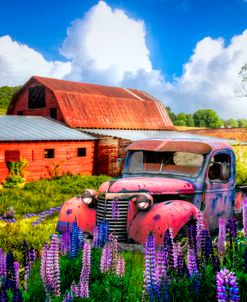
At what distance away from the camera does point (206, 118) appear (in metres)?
104

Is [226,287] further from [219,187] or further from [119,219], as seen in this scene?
[219,187]

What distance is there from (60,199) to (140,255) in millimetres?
11031

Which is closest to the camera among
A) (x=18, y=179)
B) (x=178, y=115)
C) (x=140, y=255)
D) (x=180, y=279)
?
(x=180, y=279)

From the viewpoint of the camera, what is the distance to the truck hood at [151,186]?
707cm

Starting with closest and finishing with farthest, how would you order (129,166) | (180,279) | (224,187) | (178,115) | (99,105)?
(180,279)
(224,187)
(129,166)
(99,105)
(178,115)

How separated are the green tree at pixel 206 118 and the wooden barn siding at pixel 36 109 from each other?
71301 mm

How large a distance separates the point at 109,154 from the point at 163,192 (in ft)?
65.6

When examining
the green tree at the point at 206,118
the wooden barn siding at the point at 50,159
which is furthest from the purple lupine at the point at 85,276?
the green tree at the point at 206,118

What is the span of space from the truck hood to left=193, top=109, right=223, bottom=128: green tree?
94069 millimetres

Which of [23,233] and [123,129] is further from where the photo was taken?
[123,129]

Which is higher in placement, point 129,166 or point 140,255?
point 129,166

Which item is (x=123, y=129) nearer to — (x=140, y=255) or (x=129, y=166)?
(x=129, y=166)

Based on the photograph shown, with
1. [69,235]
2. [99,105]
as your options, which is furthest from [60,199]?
[99,105]

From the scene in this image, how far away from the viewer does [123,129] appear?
34.1 m
